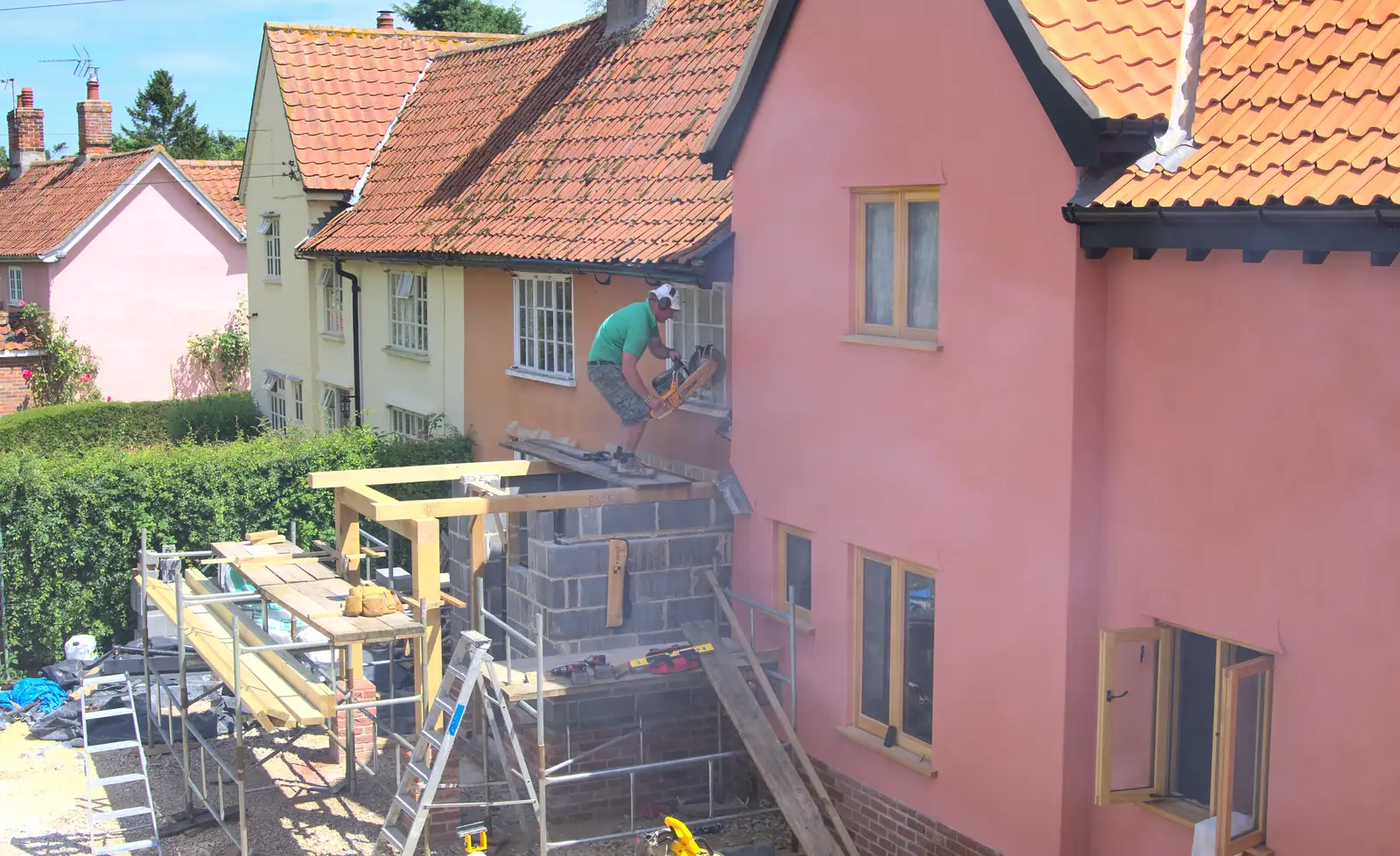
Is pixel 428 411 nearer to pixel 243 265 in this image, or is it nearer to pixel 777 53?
pixel 777 53

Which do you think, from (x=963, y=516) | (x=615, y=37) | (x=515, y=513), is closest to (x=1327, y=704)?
(x=963, y=516)

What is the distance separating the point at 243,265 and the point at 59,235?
493 cm

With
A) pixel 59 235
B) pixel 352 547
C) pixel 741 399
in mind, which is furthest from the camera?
pixel 59 235

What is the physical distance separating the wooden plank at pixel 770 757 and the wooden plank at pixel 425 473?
2888mm

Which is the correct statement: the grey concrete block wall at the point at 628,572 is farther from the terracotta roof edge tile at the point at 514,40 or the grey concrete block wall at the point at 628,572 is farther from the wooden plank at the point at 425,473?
the terracotta roof edge tile at the point at 514,40

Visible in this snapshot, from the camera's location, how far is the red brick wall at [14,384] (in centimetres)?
3691

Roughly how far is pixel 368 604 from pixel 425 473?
6.43 feet

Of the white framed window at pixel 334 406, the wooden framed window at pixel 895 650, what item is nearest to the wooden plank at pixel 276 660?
the wooden framed window at pixel 895 650

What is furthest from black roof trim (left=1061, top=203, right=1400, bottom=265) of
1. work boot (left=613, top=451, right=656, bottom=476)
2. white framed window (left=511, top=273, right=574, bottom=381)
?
white framed window (left=511, top=273, right=574, bottom=381)

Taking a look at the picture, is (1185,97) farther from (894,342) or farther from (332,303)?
(332,303)

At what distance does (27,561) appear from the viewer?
16.9 m

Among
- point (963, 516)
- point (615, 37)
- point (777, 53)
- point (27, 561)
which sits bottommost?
point (27, 561)

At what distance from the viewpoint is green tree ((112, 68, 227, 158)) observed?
79.7 m

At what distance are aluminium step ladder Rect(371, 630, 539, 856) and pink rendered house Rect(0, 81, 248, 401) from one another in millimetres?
30101
